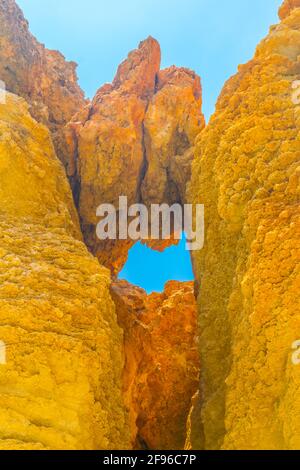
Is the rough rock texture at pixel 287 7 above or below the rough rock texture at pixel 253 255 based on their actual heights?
above

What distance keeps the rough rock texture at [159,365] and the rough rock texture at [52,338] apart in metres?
3.08

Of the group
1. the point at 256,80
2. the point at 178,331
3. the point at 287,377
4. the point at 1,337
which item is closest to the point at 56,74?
the point at 256,80

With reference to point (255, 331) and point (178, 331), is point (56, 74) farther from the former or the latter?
point (255, 331)

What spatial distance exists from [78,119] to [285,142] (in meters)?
6.77

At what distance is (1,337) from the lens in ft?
12.0

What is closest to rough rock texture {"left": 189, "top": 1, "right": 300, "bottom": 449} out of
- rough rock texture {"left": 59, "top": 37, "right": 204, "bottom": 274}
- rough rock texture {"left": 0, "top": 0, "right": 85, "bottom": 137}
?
rough rock texture {"left": 59, "top": 37, "right": 204, "bottom": 274}

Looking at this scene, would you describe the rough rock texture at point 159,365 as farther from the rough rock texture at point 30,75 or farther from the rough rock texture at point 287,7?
the rough rock texture at point 287,7

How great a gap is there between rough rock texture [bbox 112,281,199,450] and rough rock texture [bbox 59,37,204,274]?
7.54 ft

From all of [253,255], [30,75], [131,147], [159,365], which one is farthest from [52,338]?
[30,75]

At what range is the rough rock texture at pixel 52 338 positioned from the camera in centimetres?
337

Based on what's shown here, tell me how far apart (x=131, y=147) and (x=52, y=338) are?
7.24 meters

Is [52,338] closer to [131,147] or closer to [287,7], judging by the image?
[131,147]

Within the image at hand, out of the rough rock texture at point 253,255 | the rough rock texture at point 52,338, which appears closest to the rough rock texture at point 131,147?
the rough rock texture at point 253,255

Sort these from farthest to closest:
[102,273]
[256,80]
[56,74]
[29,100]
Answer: [56,74], [29,100], [256,80], [102,273]
